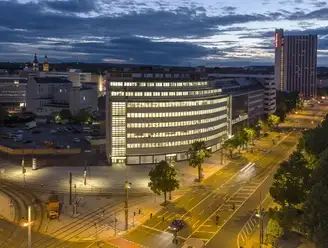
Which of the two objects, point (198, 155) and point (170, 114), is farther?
point (170, 114)

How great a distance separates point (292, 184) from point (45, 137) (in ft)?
333

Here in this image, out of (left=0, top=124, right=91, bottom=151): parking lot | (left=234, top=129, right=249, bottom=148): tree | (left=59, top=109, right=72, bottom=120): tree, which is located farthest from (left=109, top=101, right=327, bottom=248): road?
(left=59, top=109, right=72, bottom=120): tree

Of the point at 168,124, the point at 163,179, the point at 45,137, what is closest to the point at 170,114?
the point at 168,124

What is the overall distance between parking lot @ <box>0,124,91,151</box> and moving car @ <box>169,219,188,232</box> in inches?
2502

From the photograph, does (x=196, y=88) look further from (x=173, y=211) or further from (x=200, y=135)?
(x=173, y=211)

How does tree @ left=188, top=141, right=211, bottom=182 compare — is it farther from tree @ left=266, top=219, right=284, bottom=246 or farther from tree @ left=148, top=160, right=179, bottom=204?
tree @ left=266, top=219, right=284, bottom=246

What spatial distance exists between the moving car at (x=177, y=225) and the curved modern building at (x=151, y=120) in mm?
45175

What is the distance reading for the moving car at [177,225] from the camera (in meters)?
59.9

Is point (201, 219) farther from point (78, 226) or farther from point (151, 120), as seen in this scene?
point (151, 120)

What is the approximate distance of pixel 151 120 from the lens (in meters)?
106

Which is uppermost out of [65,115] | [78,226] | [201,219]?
[65,115]

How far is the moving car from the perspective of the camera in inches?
2357

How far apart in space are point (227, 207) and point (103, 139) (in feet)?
206

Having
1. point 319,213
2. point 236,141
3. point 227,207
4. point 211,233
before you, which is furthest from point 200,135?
point 319,213
